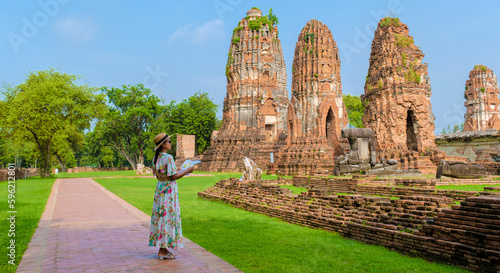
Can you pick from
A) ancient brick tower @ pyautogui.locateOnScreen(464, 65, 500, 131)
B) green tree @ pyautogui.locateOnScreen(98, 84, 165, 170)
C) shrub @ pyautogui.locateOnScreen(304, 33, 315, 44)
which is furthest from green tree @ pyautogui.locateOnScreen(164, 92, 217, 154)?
ancient brick tower @ pyautogui.locateOnScreen(464, 65, 500, 131)

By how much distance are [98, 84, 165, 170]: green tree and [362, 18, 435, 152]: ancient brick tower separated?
38.0m

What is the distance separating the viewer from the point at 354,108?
5612 cm

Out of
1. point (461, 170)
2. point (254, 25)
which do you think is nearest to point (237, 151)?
point (254, 25)

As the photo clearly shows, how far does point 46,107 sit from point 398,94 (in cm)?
2257

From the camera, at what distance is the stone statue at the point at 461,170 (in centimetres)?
1286

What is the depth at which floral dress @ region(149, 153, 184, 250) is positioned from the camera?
5.30m

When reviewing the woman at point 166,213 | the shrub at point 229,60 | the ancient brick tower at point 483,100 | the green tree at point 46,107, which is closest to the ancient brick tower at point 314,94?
the shrub at point 229,60

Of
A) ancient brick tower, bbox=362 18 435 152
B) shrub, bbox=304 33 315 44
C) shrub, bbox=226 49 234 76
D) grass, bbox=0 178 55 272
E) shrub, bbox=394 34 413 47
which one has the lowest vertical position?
grass, bbox=0 178 55 272

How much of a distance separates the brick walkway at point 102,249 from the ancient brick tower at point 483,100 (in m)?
40.7

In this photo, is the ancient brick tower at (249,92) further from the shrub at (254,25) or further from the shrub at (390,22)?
the shrub at (390,22)

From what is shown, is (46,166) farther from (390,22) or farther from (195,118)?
(195,118)

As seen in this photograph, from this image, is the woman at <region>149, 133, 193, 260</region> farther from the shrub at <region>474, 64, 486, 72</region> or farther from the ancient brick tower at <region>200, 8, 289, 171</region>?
the shrub at <region>474, 64, 486, 72</region>

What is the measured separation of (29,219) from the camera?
885 centimetres

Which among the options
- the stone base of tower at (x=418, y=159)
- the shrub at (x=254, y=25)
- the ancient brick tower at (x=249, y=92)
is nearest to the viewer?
the stone base of tower at (x=418, y=159)
